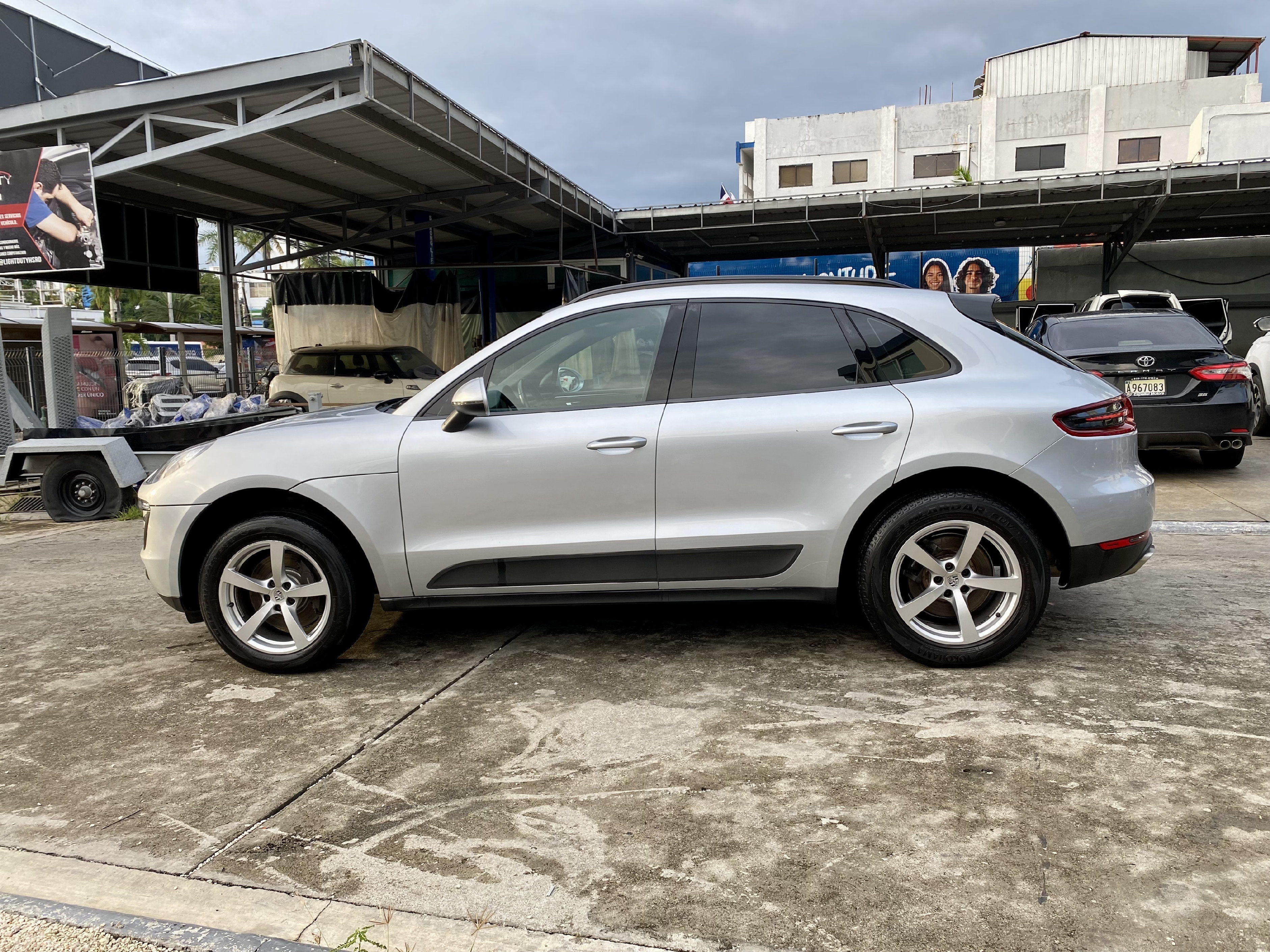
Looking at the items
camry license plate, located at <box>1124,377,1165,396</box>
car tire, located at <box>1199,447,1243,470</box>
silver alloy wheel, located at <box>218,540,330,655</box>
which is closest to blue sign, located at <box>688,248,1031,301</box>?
car tire, located at <box>1199,447,1243,470</box>

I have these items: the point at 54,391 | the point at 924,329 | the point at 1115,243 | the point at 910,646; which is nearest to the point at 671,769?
the point at 910,646

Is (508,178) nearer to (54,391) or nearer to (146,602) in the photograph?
(54,391)

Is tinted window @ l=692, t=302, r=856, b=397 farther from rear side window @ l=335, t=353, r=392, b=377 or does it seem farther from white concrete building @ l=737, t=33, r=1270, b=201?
white concrete building @ l=737, t=33, r=1270, b=201

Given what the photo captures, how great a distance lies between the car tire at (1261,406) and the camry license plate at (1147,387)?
186 inches

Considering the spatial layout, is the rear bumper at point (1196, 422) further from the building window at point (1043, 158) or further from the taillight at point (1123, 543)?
the building window at point (1043, 158)

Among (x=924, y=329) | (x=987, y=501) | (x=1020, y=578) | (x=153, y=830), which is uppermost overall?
(x=924, y=329)

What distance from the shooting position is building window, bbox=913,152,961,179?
132ft

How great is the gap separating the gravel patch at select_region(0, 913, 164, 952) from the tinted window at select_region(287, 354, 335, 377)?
A: 14111mm

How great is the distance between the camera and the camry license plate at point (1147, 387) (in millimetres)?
8258

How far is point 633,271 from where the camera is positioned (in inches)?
847

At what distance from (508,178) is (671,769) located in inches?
509

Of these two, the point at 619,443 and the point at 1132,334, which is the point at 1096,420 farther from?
the point at 1132,334

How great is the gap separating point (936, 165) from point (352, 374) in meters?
32.8

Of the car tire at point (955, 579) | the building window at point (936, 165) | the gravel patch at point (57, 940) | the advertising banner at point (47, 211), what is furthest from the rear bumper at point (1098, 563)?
the building window at point (936, 165)
